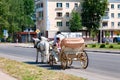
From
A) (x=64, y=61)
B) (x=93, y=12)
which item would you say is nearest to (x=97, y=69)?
(x=64, y=61)

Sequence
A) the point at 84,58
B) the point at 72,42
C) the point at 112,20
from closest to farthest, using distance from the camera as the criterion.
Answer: the point at 72,42
the point at 84,58
the point at 112,20

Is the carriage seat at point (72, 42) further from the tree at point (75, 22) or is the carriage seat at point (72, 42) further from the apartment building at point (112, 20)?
the apartment building at point (112, 20)

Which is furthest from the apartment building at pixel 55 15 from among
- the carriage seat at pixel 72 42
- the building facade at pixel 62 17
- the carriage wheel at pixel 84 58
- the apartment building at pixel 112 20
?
the carriage seat at pixel 72 42

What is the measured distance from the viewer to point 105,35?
119 metres

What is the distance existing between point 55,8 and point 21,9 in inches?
444

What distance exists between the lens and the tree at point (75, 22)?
362 ft

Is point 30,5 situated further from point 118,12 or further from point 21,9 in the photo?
point 118,12

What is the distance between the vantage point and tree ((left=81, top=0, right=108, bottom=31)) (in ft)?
369

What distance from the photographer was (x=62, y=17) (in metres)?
116

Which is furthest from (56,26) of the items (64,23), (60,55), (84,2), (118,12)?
(60,55)

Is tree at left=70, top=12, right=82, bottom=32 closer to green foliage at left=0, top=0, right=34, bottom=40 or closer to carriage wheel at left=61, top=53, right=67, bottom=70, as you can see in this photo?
green foliage at left=0, top=0, right=34, bottom=40

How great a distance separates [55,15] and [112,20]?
17463 mm

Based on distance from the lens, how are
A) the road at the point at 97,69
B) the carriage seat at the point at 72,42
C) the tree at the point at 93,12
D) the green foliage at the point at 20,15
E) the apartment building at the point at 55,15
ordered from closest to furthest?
the road at the point at 97,69
the carriage seat at the point at 72,42
the green foliage at the point at 20,15
the tree at the point at 93,12
the apartment building at the point at 55,15

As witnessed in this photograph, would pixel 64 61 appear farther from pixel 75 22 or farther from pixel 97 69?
pixel 75 22
